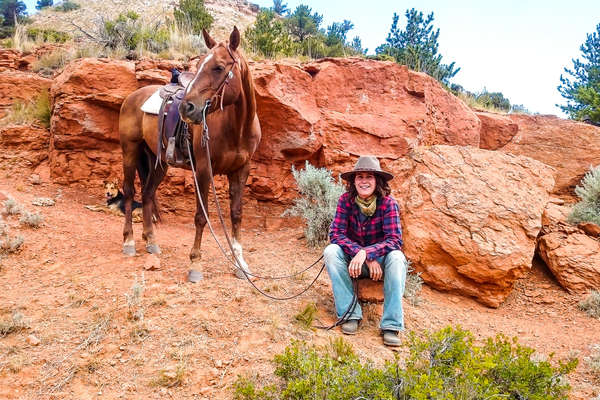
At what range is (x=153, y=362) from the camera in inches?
115

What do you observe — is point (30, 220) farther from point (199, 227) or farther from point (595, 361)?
point (595, 361)

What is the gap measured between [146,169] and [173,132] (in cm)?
148

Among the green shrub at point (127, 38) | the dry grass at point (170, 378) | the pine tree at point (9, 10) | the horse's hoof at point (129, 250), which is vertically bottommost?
the dry grass at point (170, 378)

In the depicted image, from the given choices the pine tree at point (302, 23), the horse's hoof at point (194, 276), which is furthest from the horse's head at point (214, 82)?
the pine tree at point (302, 23)

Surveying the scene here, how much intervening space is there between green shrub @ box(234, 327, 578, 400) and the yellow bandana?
1.30m

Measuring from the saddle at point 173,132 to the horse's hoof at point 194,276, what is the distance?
1.38 m

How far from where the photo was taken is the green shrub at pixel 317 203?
6.03 m

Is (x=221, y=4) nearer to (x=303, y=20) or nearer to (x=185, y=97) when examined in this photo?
(x=303, y=20)

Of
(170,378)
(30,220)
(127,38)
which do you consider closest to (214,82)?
(170,378)

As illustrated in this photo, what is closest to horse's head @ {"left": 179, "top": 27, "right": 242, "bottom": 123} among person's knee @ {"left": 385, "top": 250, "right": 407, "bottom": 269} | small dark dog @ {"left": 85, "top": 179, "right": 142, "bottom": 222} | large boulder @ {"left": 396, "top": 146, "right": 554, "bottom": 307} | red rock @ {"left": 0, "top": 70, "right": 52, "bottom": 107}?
person's knee @ {"left": 385, "top": 250, "right": 407, "bottom": 269}

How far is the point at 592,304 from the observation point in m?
4.70

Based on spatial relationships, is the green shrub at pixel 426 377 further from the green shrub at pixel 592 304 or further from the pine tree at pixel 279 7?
the pine tree at pixel 279 7

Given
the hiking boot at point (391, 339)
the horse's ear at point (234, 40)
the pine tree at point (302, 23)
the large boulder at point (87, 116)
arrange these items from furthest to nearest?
1. the pine tree at point (302, 23)
2. the large boulder at point (87, 116)
3. the horse's ear at point (234, 40)
4. the hiking boot at point (391, 339)

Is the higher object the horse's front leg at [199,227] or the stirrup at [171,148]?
the stirrup at [171,148]
